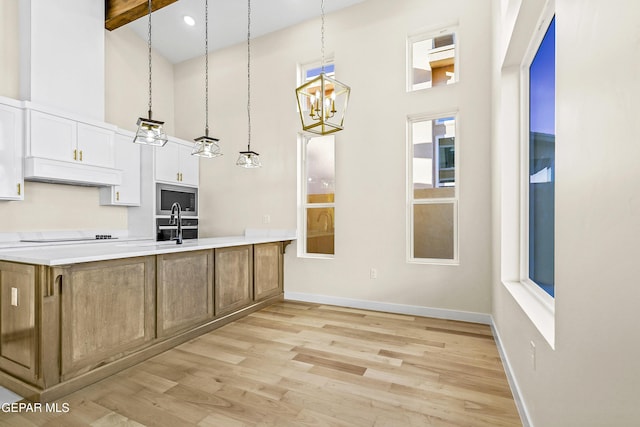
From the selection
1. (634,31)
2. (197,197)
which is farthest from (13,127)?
(634,31)

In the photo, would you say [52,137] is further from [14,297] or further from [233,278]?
[233,278]

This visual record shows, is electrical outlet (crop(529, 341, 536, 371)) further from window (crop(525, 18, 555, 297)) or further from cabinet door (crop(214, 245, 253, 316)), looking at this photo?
cabinet door (crop(214, 245, 253, 316))

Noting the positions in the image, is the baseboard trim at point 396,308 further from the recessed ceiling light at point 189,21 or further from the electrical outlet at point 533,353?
the recessed ceiling light at point 189,21

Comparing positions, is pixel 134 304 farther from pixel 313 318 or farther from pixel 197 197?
pixel 197 197

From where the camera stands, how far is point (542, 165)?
76.7 inches

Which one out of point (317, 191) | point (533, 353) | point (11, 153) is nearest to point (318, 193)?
point (317, 191)

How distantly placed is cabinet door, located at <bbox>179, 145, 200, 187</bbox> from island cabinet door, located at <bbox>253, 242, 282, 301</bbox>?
6.46 feet

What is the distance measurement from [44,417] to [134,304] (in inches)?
32.8

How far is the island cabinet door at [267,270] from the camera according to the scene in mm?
4059

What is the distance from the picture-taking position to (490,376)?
2305mm

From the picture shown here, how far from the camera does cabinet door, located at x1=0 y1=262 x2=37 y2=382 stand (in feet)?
6.61

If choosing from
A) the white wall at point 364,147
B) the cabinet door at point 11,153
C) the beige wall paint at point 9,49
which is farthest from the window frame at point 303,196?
the beige wall paint at point 9,49

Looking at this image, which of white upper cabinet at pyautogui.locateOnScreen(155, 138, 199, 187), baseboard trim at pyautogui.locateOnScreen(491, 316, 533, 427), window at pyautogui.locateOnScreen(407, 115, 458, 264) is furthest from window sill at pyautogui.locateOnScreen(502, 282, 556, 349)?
white upper cabinet at pyautogui.locateOnScreen(155, 138, 199, 187)

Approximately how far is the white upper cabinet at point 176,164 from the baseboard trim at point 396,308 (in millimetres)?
2517
